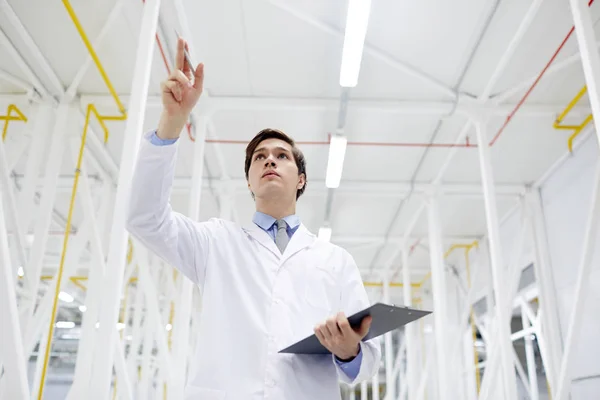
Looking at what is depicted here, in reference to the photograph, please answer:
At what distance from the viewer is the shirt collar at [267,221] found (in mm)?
2428

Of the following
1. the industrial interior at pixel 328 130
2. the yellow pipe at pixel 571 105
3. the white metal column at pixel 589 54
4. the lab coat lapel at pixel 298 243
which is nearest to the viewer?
the lab coat lapel at pixel 298 243

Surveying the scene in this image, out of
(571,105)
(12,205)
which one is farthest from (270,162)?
(571,105)

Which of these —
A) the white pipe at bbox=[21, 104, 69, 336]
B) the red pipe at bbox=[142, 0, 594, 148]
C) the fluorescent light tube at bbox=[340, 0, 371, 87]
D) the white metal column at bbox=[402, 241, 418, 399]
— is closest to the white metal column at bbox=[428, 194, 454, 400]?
the red pipe at bbox=[142, 0, 594, 148]

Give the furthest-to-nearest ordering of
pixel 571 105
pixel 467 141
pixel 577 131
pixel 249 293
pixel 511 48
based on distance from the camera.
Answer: pixel 467 141 → pixel 577 131 → pixel 571 105 → pixel 511 48 → pixel 249 293

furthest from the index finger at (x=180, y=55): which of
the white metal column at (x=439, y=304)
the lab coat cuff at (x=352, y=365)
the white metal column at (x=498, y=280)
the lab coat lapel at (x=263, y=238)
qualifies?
the white metal column at (x=439, y=304)

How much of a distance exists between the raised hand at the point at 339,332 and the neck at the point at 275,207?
831 mm

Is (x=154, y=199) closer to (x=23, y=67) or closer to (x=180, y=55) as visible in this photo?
(x=180, y=55)

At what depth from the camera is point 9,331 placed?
313 centimetres

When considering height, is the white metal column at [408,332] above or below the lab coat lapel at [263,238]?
above

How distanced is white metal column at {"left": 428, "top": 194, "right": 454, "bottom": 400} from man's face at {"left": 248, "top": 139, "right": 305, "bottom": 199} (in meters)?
7.71

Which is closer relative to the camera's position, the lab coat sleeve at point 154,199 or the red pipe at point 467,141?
the lab coat sleeve at point 154,199

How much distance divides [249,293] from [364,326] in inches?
23.1

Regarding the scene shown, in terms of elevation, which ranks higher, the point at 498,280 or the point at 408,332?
the point at 408,332

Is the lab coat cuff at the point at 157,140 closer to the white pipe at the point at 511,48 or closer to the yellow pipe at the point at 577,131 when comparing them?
the white pipe at the point at 511,48
